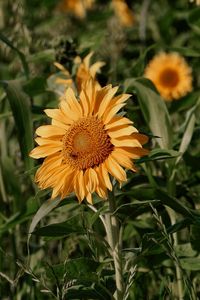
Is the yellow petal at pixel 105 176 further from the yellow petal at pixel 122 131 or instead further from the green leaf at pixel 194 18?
the green leaf at pixel 194 18

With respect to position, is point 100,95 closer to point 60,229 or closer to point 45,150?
point 45,150

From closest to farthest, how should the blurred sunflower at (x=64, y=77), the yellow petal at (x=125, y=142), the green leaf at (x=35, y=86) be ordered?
the yellow petal at (x=125, y=142) → the green leaf at (x=35, y=86) → the blurred sunflower at (x=64, y=77)

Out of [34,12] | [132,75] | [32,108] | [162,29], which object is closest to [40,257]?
[32,108]

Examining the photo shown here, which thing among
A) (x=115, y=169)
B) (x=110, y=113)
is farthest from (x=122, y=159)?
(x=110, y=113)

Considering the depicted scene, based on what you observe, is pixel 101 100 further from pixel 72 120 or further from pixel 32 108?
pixel 32 108

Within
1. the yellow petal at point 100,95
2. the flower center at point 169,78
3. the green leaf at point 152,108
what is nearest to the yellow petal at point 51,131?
the yellow petal at point 100,95

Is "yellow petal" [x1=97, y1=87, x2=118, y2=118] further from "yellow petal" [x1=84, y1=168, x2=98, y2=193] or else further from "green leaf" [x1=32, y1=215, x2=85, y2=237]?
"green leaf" [x1=32, y1=215, x2=85, y2=237]
